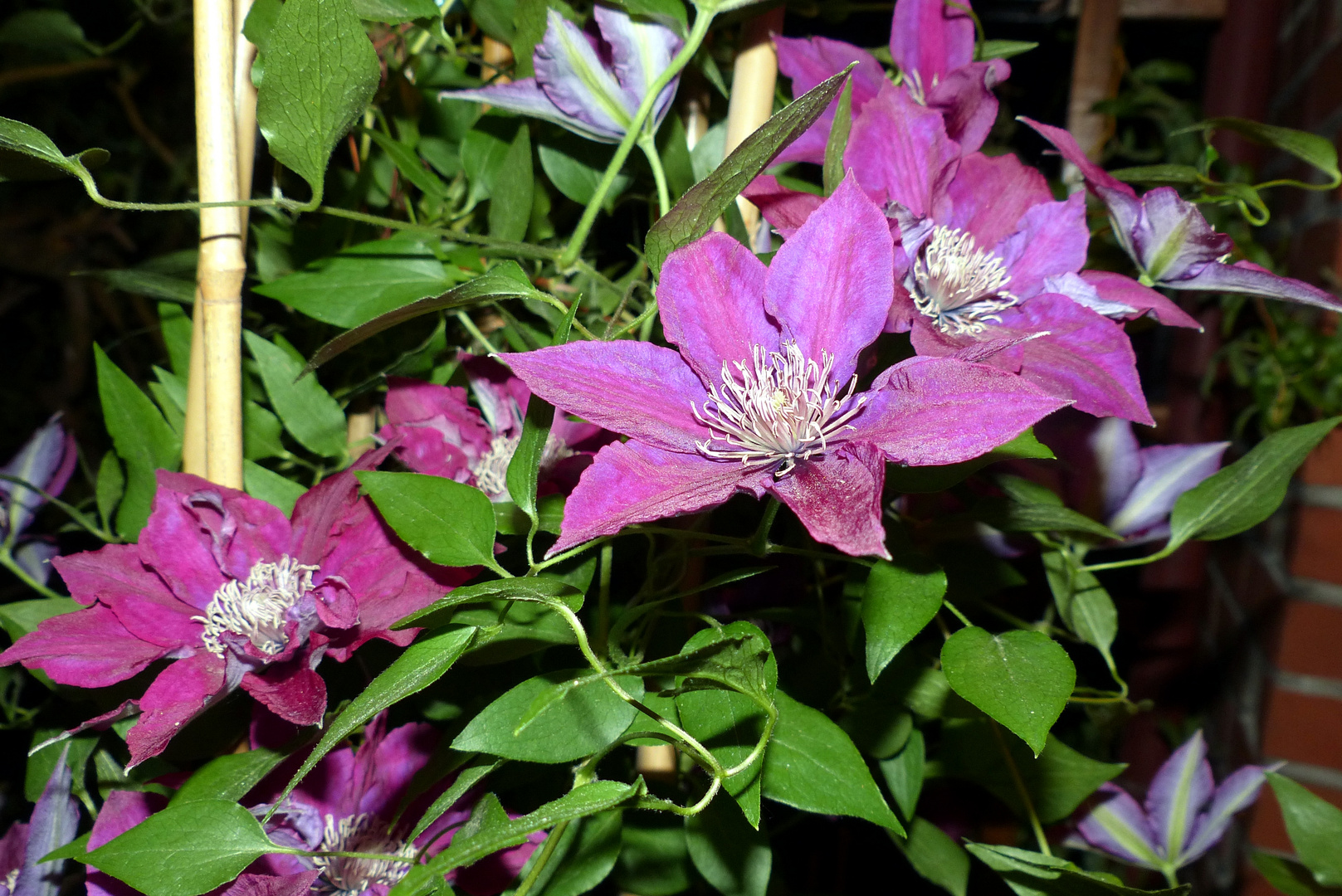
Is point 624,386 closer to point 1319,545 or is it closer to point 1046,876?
point 1046,876

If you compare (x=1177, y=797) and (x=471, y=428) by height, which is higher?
(x=471, y=428)

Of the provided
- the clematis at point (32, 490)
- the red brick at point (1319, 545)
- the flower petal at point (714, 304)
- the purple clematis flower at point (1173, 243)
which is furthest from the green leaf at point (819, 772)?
the red brick at point (1319, 545)

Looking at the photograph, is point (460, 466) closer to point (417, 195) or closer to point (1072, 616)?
point (417, 195)

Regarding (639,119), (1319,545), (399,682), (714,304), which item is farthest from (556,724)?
(1319,545)

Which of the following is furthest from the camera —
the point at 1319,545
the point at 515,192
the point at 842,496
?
the point at 1319,545

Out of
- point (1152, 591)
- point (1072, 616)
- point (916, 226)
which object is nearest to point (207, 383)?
point (916, 226)

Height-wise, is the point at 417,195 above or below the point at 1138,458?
above

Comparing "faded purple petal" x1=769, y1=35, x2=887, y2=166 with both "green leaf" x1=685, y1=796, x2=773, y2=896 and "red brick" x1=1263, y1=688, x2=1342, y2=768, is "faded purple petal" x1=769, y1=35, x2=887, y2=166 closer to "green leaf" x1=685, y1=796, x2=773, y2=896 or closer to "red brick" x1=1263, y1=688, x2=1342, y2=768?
"green leaf" x1=685, y1=796, x2=773, y2=896
